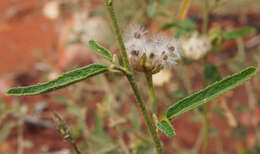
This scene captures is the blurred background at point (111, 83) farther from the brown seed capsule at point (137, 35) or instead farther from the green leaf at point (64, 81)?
the green leaf at point (64, 81)

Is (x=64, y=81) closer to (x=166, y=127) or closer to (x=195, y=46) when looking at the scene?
(x=166, y=127)

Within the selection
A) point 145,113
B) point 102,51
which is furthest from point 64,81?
point 145,113

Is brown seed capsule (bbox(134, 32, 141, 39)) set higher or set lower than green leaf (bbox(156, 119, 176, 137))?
higher

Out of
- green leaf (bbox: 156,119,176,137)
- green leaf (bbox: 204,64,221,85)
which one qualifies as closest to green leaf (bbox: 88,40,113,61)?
green leaf (bbox: 156,119,176,137)

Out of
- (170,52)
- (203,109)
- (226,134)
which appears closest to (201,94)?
(170,52)

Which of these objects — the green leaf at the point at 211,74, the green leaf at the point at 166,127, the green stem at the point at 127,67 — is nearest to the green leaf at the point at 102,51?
the green stem at the point at 127,67

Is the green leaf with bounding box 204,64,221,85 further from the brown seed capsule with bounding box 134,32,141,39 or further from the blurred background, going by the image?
the brown seed capsule with bounding box 134,32,141,39

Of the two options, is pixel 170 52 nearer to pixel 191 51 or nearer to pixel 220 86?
pixel 220 86
